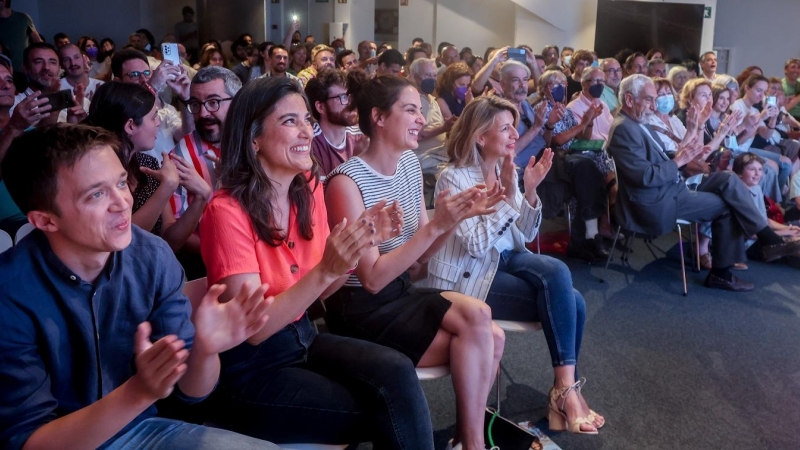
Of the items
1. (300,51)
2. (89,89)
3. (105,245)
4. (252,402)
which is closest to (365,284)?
(252,402)

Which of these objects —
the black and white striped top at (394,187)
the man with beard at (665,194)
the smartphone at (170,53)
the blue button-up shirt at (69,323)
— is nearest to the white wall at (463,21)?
the man with beard at (665,194)

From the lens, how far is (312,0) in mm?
11852

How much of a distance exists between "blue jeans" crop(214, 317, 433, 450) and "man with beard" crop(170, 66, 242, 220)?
3.45 feet

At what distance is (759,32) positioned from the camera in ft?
33.1

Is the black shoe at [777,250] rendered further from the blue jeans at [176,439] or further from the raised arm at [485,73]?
the blue jeans at [176,439]

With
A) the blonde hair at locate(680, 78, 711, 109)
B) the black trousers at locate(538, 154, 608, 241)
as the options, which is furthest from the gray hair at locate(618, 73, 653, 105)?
the blonde hair at locate(680, 78, 711, 109)

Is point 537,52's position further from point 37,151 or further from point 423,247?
point 37,151

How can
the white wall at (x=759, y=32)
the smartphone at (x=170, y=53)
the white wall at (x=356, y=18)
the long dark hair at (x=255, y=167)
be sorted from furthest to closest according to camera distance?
1. the white wall at (x=356, y=18)
2. the white wall at (x=759, y=32)
3. the smartphone at (x=170, y=53)
4. the long dark hair at (x=255, y=167)

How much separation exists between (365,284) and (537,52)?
9211 millimetres

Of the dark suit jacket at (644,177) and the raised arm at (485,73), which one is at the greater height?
the raised arm at (485,73)

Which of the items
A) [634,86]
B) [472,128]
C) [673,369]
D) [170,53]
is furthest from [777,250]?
[170,53]

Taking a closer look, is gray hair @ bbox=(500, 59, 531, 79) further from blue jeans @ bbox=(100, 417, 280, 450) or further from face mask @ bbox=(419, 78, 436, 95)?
blue jeans @ bbox=(100, 417, 280, 450)

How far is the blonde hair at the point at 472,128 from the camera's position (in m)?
2.53

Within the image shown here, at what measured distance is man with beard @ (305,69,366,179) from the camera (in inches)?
119
